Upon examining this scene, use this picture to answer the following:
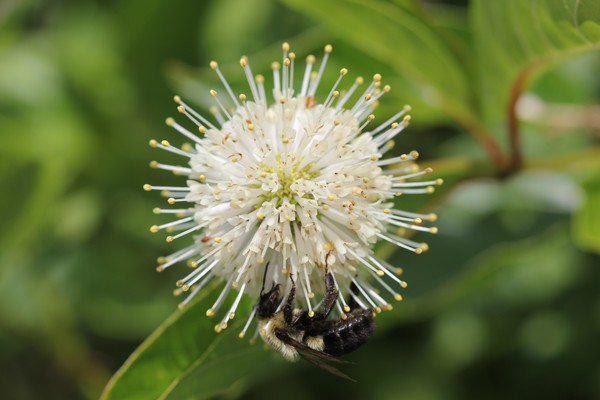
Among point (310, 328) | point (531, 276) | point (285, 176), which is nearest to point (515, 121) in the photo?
point (285, 176)

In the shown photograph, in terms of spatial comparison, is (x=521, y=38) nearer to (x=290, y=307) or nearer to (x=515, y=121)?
(x=515, y=121)

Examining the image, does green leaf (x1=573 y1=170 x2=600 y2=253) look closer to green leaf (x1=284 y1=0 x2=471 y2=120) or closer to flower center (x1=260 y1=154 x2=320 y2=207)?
green leaf (x1=284 y1=0 x2=471 y2=120)

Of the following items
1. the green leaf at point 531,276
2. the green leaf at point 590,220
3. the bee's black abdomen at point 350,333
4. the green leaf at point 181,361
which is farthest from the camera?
the green leaf at point 531,276

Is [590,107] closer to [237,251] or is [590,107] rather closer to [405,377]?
[405,377]

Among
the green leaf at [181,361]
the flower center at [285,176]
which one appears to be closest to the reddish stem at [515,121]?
the flower center at [285,176]

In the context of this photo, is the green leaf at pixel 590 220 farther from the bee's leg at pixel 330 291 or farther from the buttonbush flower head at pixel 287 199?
the bee's leg at pixel 330 291

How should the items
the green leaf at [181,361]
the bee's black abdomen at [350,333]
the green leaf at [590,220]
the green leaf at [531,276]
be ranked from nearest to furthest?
the green leaf at [181,361] < the bee's black abdomen at [350,333] < the green leaf at [590,220] < the green leaf at [531,276]
